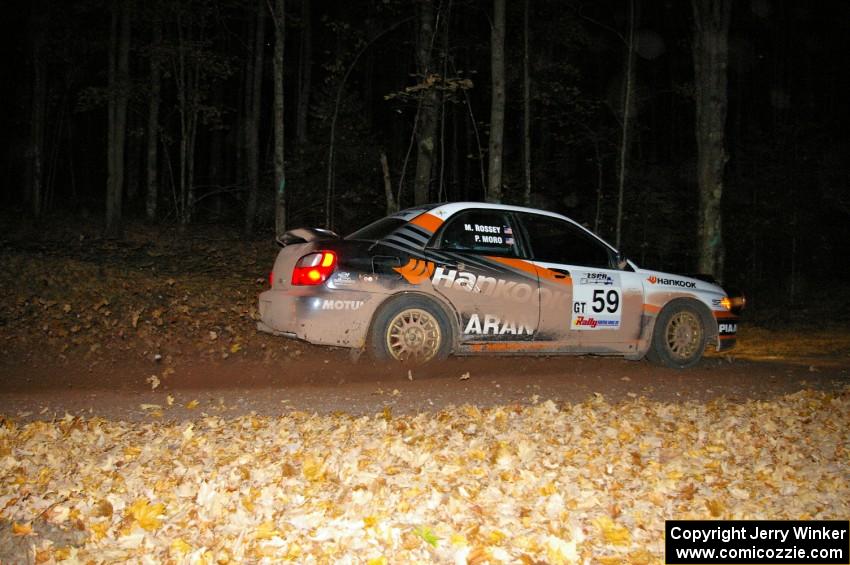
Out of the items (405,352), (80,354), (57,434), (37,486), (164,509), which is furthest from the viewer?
(80,354)

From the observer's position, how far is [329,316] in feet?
22.0

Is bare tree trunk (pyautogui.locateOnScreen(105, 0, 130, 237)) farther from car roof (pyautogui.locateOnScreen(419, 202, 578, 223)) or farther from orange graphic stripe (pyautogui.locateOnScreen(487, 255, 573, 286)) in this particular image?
orange graphic stripe (pyautogui.locateOnScreen(487, 255, 573, 286))

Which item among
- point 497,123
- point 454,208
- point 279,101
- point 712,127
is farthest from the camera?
point 279,101

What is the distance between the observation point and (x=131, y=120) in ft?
102

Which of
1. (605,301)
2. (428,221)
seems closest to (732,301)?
(605,301)

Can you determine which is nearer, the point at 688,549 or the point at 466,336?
the point at 688,549

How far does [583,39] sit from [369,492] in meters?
20.5

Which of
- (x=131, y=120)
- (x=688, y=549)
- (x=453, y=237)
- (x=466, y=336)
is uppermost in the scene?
(x=131, y=120)

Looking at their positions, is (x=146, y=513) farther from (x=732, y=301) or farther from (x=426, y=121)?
(x=426, y=121)

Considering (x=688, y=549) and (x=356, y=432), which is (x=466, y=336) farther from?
(x=688, y=549)

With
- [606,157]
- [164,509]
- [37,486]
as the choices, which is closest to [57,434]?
[37,486]

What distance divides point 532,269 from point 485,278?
1.82 ft

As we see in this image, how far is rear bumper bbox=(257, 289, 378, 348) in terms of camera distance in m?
6.70

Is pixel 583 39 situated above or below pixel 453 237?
above
